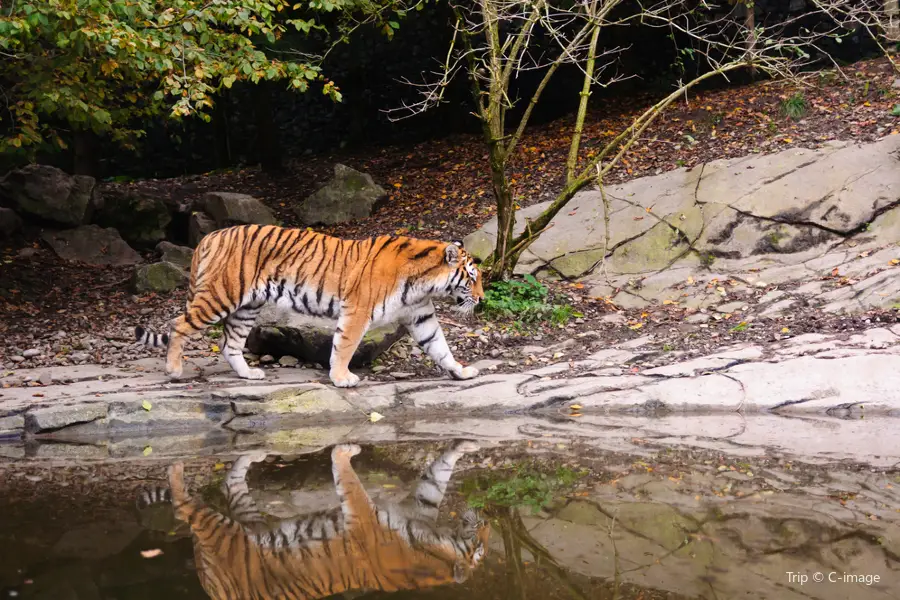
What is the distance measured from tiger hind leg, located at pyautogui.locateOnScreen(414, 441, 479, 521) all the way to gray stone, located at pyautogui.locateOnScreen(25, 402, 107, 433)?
2.73 metres

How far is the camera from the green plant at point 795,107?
39.7ft

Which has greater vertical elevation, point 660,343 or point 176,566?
point 660,343

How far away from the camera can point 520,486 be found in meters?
5.07

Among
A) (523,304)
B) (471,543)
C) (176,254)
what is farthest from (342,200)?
(471,543)

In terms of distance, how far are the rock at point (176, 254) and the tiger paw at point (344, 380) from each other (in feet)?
16.2

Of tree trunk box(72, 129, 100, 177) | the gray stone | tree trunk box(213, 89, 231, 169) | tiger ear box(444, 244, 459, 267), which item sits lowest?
the gray stone

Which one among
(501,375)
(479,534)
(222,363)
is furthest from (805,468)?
(222,363)

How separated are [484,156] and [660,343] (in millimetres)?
6463

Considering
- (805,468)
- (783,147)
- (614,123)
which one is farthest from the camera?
(614,123)

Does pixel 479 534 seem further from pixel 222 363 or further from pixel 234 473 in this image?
pixel 222 363

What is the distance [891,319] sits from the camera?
310 inches

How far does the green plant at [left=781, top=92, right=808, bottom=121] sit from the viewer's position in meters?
12.1

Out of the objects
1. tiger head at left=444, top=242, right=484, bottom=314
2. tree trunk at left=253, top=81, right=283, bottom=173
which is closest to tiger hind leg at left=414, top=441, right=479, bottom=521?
tiger head at left=444, top=242, right=484, bottom=314

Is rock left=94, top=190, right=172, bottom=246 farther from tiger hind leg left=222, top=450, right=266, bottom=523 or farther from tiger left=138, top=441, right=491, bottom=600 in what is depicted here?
tiger left=138, top=441, right=491, bottom=600
